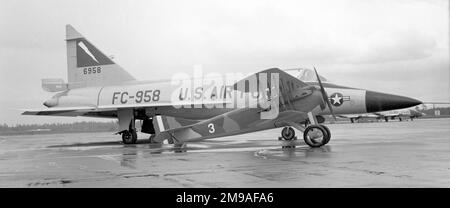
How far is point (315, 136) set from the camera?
14297 millimetres

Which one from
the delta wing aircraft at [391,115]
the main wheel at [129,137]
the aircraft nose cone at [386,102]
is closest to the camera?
the aircraft nose cone at [386,102]

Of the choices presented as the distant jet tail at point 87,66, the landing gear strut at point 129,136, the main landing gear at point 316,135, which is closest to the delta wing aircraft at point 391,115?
the distant jet tail at point 87,66

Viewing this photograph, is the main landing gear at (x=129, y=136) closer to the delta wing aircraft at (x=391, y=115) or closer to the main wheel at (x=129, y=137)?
the main wheel at (x=129, y=137)

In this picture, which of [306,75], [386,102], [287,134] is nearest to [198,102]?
[287,134]

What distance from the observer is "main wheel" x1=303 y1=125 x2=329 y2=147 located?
14133 millimetres

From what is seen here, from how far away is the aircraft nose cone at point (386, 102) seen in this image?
50.5 ft

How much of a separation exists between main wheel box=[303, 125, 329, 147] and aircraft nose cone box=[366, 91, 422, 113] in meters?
2.44

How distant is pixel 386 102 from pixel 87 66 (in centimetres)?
1621

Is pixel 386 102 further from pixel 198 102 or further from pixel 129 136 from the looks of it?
pixel 129 136

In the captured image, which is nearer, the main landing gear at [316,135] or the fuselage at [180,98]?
the main landing gear at [316,135]

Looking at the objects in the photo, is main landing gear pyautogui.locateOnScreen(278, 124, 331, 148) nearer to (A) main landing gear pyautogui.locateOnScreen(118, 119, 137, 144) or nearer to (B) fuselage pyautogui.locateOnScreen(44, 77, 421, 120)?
(B) fuselage pyautogui.locateOnScreen(44, 77, 421, 120)

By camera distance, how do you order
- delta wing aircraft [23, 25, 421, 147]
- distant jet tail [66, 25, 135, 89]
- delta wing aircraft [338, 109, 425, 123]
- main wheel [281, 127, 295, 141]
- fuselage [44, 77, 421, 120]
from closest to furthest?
delta wing aircraft [23, 25, 421, 147] → fuselage [44, 77, 421, 120] → main wheel [281, 127, 295, 141] → distant jet tail [66, 25, 135, 89] → delta wing aircraft [338, 109, 425, 123]

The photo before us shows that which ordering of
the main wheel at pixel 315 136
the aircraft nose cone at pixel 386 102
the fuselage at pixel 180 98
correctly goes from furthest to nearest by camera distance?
1. the fuselage at pixel 180 98
2. the aircraft nose cone at pixel 386 102
3. the main wheel at pixel 315 136

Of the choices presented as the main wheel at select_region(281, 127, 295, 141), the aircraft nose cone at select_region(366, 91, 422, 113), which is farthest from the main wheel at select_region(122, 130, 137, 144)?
the aircraft nose cone at select_region(366, 91, 422, 113)
